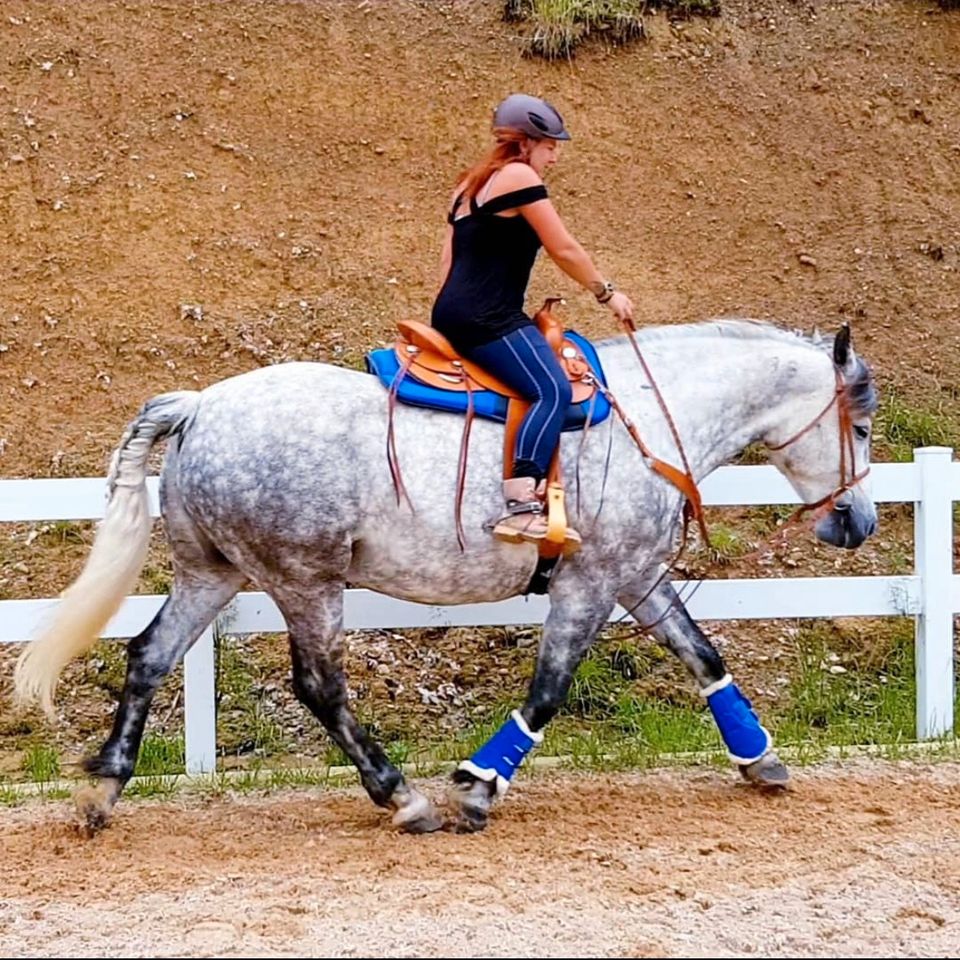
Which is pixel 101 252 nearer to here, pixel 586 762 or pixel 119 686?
pixel 119 686

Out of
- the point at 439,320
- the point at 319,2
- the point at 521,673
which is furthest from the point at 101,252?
the point at 439,320

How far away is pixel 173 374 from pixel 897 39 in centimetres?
807

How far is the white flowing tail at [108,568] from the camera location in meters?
5.27

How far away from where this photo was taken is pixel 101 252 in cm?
1048

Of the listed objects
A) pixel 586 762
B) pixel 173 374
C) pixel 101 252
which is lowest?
pixel 586 762

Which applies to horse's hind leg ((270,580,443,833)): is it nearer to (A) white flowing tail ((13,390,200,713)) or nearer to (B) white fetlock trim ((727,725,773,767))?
(A) white flowing tail ((13,390,200,713))

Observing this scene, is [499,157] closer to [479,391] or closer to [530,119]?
[530,119]

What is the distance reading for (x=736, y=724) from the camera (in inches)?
227

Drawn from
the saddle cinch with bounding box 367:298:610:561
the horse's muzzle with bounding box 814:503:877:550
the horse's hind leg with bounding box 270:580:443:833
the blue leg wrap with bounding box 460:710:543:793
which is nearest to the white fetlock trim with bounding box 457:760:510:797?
the blue leg wrap with bounding box 460:710:543:793

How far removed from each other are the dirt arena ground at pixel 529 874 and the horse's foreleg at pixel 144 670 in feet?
0.49

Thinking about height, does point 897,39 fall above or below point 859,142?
above

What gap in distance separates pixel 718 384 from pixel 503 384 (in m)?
A: 1.06

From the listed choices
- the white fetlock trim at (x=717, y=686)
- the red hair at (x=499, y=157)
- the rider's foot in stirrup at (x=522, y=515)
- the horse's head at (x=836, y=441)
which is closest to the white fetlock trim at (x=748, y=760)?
the white fetlock trim at (x=717, y=686)

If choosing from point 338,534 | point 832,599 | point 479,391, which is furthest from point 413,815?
point 832,599
